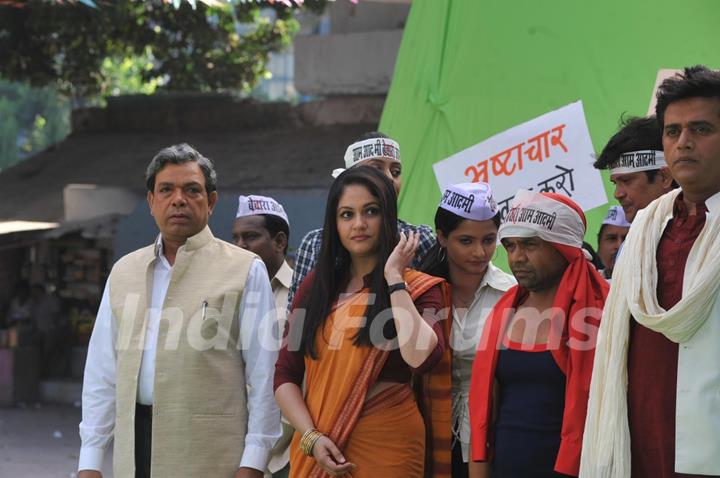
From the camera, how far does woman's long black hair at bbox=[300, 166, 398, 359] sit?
3.63 metres

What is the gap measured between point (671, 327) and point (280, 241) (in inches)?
95.3

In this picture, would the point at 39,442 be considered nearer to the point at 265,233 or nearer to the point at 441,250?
the point at 265,233

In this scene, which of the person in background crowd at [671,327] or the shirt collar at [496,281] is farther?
the shirt collar at [496,281]

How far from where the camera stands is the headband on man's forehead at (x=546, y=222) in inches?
139

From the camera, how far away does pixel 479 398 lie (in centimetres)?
358

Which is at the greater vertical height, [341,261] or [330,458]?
[341,261]

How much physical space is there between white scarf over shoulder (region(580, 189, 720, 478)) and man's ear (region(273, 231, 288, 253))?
2.11 meters

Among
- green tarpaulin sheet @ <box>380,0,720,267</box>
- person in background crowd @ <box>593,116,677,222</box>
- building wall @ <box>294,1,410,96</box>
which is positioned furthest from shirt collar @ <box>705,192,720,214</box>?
building wall @ <box>294,1,410,96</box>

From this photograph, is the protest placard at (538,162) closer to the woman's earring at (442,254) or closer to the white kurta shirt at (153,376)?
the woman's earring at (442,254)

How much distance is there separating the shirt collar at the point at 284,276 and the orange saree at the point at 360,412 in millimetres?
1136

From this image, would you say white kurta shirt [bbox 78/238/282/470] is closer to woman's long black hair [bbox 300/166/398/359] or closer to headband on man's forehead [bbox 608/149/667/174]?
woman's long black hair [bbox 300/166/398/359]

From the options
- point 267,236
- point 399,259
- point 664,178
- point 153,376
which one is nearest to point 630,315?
point 399,259

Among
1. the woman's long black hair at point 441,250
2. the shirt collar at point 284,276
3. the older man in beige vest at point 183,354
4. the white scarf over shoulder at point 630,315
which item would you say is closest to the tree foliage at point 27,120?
the shirt collar at point 284,276

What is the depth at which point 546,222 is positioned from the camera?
3.54 metres
